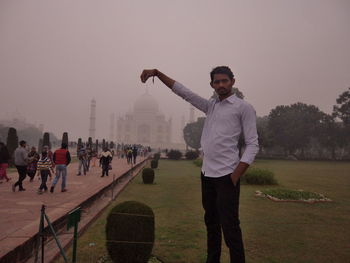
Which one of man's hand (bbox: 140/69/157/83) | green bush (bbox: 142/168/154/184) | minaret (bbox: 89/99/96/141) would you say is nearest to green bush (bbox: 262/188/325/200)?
green bush (bbox: 142/168/154/184)

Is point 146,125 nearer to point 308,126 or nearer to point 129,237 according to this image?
point 308,126

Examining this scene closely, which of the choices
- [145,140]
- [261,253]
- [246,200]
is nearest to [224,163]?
[261,253]

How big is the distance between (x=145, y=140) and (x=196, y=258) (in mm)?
103889

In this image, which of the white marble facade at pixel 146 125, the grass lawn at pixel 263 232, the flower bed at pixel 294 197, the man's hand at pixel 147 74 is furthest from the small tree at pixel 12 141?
the white marble facade at pixel 146 125

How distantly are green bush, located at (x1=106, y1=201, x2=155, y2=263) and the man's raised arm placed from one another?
4.53 ft

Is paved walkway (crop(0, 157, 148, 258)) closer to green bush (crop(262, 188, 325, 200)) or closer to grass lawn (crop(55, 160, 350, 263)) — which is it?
grass lawn (crop(55, 160, 350, 263))

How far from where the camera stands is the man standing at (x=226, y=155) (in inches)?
93.4

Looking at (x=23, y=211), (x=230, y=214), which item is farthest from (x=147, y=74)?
(x=23, y=211)

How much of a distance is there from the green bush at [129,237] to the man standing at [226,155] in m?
0.95

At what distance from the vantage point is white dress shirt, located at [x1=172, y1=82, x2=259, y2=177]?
2.38 metres

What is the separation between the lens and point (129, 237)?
3285 mm

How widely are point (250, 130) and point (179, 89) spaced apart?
0.73 metres

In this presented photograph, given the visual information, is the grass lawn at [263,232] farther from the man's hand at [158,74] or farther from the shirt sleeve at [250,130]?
the man's hand at [158,74]

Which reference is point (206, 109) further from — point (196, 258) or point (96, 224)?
point (96, 224)
